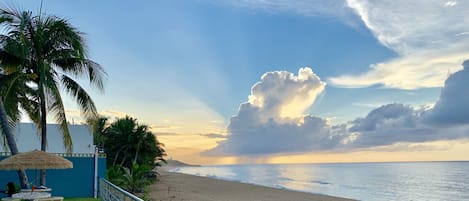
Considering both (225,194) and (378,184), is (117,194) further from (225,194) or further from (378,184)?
(378,184)

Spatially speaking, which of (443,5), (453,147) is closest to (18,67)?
(443,5)

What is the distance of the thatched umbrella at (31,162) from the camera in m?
10.5

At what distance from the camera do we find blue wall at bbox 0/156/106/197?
15680 mm

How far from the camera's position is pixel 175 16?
1576 centimetres

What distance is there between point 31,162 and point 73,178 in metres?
5.56

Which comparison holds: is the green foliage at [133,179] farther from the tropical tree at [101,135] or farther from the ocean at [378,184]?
the ocean at [378,184]

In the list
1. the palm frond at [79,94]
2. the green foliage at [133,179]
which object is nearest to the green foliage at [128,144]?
the green foliage at [133,179]

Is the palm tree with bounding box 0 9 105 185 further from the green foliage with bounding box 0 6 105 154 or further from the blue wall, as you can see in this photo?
the blue wall

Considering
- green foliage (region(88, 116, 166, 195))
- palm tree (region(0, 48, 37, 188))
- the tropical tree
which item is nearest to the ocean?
green foliage (region(88, 116, 166, 195))

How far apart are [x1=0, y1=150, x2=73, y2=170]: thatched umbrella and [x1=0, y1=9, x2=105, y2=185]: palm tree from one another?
6.09 ft

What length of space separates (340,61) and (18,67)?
13791 millimetres

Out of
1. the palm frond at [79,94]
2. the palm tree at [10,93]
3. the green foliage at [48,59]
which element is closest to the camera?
the palm tree at [10,93]

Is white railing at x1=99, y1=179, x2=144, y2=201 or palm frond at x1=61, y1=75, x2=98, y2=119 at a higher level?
palm frond at x1=61, y1=75, x2=98, y2=119

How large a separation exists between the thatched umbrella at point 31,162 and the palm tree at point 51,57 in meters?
1.86
